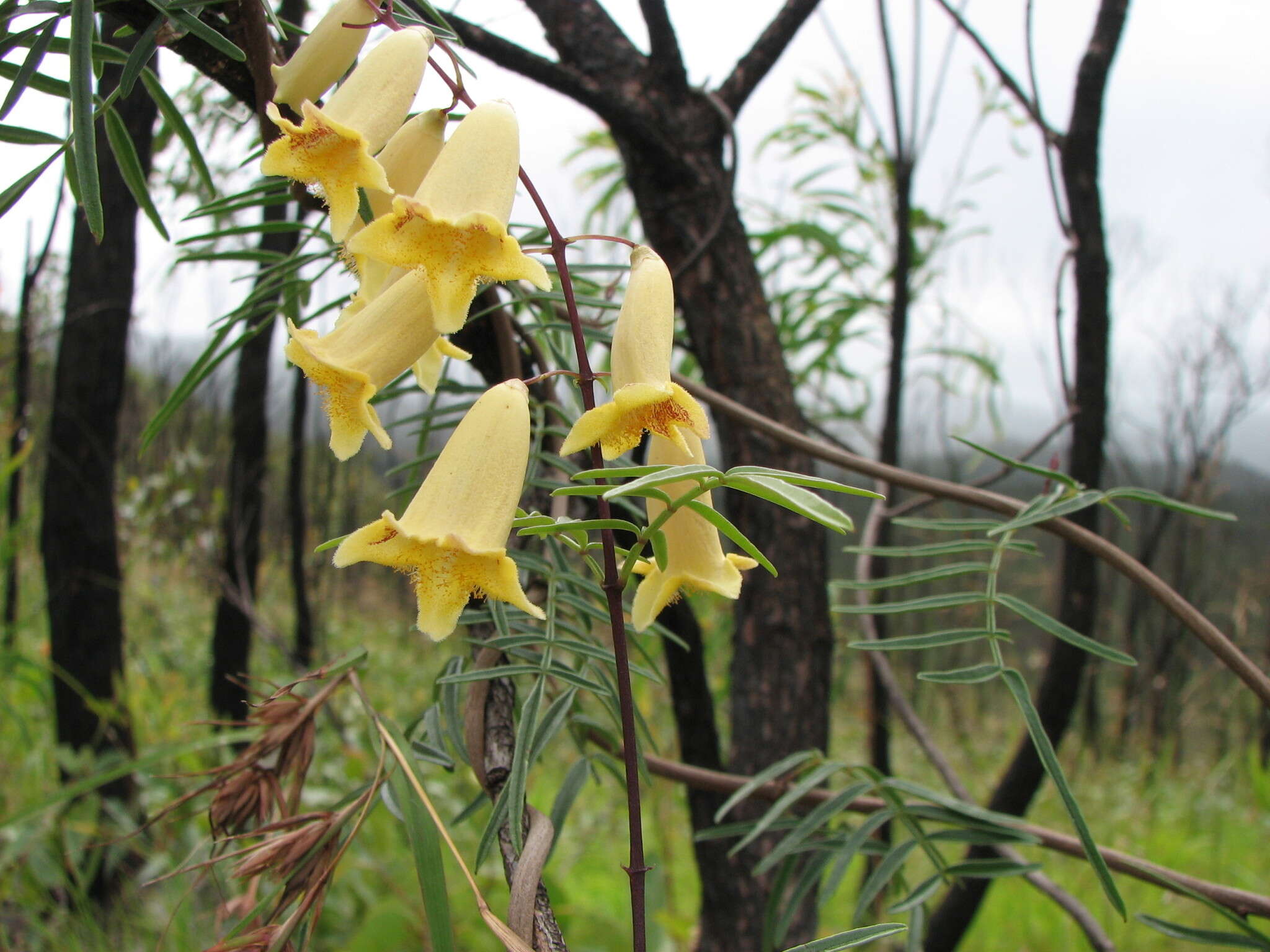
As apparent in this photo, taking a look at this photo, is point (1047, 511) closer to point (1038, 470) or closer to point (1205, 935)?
point (1038, 470)

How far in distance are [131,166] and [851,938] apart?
448mm

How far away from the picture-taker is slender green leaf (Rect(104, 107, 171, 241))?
41 cm

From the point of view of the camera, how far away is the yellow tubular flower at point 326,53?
301mm

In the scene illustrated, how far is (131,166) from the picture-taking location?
42cm

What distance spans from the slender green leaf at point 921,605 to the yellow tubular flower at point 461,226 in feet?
0.79

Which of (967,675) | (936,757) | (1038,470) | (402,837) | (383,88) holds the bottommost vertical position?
(402,837)

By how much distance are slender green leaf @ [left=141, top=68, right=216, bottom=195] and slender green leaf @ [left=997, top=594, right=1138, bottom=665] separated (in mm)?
448

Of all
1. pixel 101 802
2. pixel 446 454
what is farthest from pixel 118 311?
pixel 446 454

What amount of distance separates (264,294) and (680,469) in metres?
0.34

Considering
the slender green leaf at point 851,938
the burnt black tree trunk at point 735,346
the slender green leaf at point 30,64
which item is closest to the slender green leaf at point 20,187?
the slender green leaf at point 30,64

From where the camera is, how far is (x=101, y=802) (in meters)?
1.32

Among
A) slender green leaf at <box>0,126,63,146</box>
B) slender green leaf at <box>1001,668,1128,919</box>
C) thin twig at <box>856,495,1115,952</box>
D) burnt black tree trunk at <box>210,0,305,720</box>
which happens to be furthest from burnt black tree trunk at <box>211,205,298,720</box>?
slender green leaf at <box>1001,668,1128,919</box>

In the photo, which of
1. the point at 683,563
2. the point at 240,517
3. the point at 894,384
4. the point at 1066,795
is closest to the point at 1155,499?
the point at 1066,795

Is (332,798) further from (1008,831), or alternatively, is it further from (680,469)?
(680,469)
